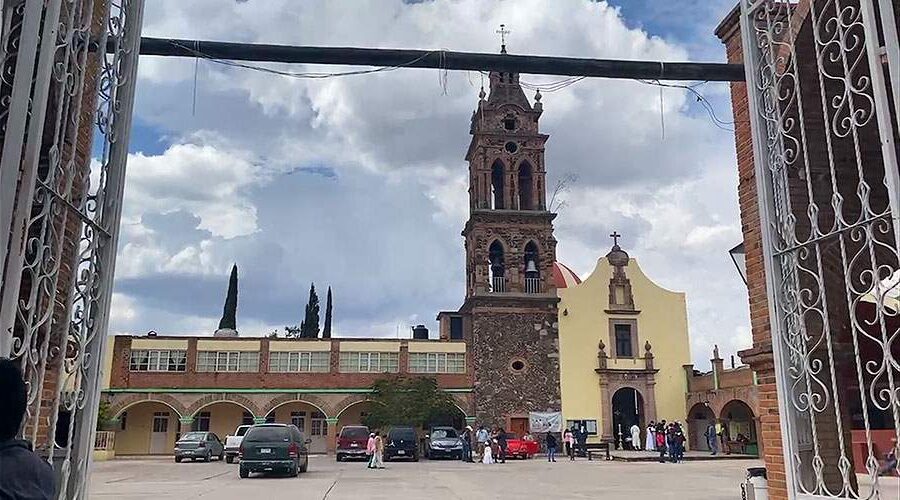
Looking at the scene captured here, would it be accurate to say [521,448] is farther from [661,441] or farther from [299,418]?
[299,418]

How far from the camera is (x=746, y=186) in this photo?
6.82 m

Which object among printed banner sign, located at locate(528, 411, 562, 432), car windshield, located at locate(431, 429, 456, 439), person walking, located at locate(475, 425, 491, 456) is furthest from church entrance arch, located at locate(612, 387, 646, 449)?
car windshield, located at locate(431, 429, 456, 439)

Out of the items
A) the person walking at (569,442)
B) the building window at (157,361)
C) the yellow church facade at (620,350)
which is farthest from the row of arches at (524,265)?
the building window at (157,361)

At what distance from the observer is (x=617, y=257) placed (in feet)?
124

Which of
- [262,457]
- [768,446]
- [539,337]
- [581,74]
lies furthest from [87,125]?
[539,337]

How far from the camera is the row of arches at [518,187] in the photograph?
3697cm

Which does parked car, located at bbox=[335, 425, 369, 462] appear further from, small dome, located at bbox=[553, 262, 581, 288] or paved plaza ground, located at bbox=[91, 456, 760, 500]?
small dome, located at bbox=[553, 262, 581, 288]

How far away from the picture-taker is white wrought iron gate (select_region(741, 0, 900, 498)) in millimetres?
3941

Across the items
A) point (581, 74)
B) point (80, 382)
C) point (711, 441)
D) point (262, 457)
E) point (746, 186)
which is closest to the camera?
point (80, 382)

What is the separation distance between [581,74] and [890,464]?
355 centimetres

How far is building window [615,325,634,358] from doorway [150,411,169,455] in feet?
76.2

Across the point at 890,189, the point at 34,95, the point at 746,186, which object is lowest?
the point at 890,189

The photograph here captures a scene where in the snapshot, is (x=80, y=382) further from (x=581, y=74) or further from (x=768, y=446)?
(x=768, y=446)

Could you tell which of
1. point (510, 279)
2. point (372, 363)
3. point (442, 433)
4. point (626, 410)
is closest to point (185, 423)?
point (372, 363)
